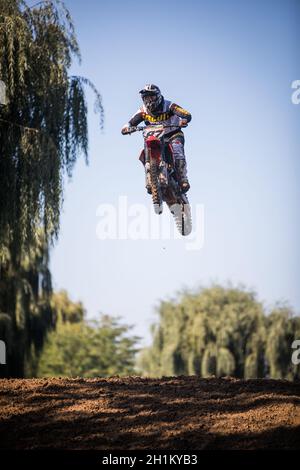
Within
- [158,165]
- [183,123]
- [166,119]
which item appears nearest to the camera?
[183,123]

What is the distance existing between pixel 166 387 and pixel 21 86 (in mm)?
5860

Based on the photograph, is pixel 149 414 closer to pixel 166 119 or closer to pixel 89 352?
pixel 166 119

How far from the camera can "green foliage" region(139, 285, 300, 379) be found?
79.5ft

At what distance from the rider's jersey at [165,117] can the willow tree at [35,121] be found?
256 centimetres

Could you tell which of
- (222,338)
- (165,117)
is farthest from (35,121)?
(222,338)

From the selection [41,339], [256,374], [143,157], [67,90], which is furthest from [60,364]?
[143,157]

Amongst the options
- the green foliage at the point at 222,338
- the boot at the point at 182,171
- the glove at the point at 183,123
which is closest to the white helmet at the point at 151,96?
the glove at the point at 183,123

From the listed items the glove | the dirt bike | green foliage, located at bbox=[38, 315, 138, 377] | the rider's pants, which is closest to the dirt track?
the dirt bike

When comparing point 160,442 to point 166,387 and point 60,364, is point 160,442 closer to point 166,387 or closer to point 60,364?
point 166,387

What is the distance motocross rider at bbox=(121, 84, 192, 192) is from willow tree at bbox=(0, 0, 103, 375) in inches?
102

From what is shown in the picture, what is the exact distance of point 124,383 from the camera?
9922 mm

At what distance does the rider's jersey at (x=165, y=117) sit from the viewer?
394 inches

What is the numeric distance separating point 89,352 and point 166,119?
28432 mm

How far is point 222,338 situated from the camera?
2667 cm
